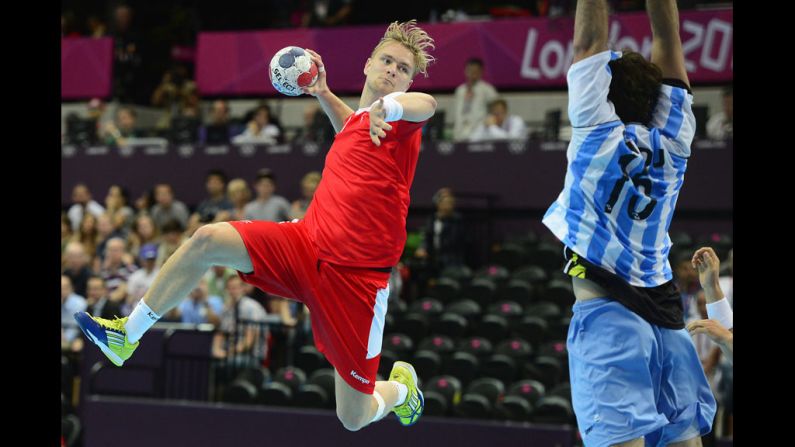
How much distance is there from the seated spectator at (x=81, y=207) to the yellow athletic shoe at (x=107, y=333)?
1031 centimetres

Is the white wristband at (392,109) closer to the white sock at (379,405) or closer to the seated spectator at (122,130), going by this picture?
the white sock at (379,405)

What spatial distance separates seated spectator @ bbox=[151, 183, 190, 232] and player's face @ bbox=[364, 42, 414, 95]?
31.2 feet

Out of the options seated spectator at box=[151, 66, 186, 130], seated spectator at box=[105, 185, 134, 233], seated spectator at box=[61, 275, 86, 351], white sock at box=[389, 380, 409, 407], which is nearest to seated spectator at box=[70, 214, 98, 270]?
seated spectator at box=[105, 185, 134, 233]

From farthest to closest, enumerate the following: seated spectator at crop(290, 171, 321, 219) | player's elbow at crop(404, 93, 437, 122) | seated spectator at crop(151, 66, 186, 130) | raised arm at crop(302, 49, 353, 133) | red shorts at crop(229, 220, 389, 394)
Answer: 1. seated spectator at crop(151, 66, 186, 130)
2. seated spectator at crop(290, 171, 321, 219)
3. raised arm at crop(302, 49, 353, 133)
4. red shorts at crop(229, 220, 389, 394)
5. player's elbow at crop(404, 93, 437, 122)

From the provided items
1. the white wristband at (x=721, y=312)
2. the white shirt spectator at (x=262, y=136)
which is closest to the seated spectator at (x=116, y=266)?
the white shirt spectator at (x=262, y=136)

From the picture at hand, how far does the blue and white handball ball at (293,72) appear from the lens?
630 cm

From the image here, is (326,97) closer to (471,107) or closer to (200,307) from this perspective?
(200,307)

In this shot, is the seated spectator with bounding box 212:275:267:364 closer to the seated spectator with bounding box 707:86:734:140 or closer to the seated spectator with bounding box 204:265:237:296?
the seated spectator with bounding box 204:265:237:296

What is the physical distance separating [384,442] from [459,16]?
8.63 metres

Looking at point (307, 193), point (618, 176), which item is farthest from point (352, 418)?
point (307, 193)

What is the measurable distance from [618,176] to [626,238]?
0.29 metres

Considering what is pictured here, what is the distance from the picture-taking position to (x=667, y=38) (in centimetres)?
502

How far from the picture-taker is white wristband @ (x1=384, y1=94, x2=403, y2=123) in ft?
18.8
